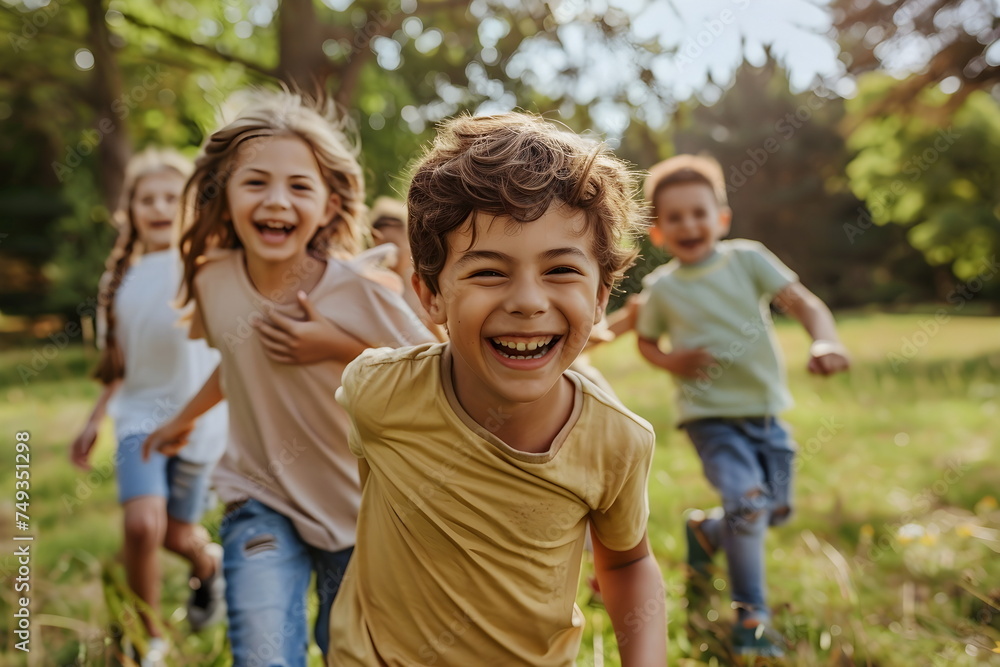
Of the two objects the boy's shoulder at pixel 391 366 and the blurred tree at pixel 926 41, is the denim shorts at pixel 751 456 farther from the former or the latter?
the blurred tree at pixel 926 41

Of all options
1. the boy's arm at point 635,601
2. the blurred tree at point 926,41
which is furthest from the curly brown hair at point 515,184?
the blurred tree at point 926,41

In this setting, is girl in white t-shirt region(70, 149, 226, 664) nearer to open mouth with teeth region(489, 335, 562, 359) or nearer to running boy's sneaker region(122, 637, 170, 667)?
running boy's sneaker region(122, 637, 170, 667)

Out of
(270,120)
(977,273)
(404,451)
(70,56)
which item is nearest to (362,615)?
(404,451)

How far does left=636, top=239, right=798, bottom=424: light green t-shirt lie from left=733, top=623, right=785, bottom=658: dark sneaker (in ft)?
2.87

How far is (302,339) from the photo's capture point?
2.41m

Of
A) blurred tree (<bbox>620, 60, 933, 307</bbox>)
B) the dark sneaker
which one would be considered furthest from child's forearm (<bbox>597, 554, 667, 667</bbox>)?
blurred tree (<bbox>620, 60, 933, 307</bbox>)

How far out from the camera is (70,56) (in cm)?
1173

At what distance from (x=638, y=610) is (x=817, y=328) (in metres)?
1.91

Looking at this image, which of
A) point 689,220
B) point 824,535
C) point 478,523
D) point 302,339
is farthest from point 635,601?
point 824,535

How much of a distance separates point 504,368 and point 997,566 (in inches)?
135

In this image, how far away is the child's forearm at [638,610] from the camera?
179 cm

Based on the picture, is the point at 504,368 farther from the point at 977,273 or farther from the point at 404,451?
the point at 977,273

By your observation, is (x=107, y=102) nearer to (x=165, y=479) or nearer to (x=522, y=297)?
(x=165, y=479)

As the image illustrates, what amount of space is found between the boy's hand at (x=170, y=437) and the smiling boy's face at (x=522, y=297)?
1493 millimetres
